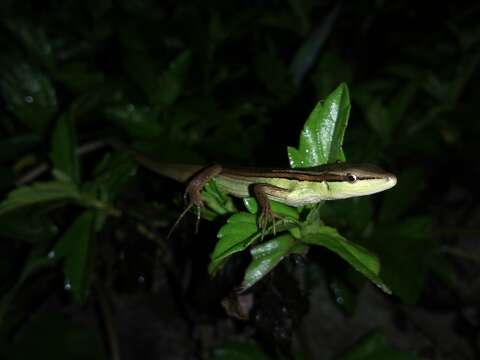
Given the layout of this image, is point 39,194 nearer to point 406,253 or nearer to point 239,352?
point 239,352

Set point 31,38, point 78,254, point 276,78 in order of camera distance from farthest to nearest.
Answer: point 31,38 → point 276,78 → point 78,254

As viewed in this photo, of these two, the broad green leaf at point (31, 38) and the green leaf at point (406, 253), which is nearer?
the green leaf at point (406, 253)

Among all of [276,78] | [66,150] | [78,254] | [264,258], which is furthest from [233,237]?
[276,78]

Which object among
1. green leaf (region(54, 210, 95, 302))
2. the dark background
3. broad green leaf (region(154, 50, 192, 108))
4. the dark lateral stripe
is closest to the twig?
the dark background

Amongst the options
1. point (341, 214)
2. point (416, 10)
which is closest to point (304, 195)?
point (341, 214)

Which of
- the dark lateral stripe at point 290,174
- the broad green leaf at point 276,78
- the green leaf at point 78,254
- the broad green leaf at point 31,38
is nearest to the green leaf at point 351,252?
the dark lateral stripe at point 290,174

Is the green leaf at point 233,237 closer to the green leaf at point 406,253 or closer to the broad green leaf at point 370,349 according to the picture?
the green leaf at point 406,253
